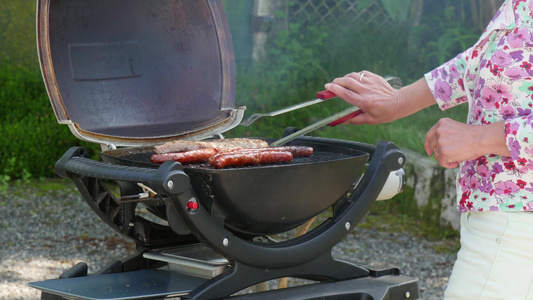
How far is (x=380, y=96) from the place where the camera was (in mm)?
2008

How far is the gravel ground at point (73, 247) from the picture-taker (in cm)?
373

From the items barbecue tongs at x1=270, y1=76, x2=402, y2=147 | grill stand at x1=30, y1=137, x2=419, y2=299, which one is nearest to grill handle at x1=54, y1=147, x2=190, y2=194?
grill stand at x1=30, y1=137, x2=419, y2=299

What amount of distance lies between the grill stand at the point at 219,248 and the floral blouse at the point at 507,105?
0.22 meters

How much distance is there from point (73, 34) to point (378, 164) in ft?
3.04

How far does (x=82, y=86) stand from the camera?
2.08m

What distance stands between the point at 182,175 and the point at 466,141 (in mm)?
629

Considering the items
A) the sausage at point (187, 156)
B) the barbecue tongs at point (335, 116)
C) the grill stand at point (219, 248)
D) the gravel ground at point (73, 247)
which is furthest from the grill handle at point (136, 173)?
the gravel ground at point (73, 247)

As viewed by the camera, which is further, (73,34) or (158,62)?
(158,62)

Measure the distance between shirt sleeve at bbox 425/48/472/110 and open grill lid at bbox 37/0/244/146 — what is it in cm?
60

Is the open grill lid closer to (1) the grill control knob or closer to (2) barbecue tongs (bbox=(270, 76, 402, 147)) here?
(2) barbecue tongs (bbox=(270, 76, 402, 147))

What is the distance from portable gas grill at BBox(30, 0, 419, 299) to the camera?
1.62 metres

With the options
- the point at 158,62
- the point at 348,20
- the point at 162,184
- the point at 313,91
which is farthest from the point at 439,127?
the point at 348,20

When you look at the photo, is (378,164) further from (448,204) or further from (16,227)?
(16,227)

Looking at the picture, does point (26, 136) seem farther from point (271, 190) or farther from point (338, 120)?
point (271, 190)
